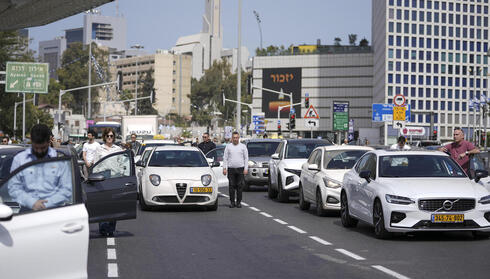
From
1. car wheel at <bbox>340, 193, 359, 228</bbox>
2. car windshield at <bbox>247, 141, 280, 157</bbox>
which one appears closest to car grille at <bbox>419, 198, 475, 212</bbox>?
car wheel at <bbox>340, 193, 359, 228</bbox>

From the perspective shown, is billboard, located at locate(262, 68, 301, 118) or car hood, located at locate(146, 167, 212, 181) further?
billboard, located at locate(262, 68, 301, 118)

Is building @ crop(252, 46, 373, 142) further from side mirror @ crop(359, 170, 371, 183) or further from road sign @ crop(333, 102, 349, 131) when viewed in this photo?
side mirror @ crop(359, 170, 371, 183)

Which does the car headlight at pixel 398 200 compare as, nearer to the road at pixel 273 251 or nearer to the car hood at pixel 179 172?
the road at pixel 273 251

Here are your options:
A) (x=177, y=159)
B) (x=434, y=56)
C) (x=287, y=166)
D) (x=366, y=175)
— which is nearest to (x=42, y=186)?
(x=366, y=175)

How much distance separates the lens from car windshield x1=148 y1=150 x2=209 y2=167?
2109cm

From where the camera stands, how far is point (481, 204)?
13508mm

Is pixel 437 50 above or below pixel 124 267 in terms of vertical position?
above

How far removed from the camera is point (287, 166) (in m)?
23.4

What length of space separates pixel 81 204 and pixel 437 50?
12247cm

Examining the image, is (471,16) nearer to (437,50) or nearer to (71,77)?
(437,50)

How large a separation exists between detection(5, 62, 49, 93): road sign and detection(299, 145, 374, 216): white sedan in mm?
46053

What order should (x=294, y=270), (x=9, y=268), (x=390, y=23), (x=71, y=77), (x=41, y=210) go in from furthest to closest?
(x=71, y=77), (x=390, y=23), (x=294, y=270), (x=41, y=210), (x=9, y=268)

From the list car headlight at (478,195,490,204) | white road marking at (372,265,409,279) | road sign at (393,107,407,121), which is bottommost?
white road marking at (372,265,409,279)

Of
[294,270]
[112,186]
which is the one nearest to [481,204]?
[294,270]
